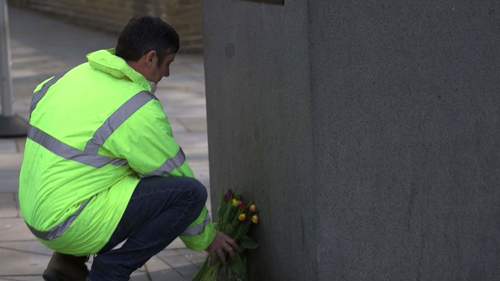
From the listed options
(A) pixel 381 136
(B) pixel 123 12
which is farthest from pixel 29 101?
A: (A) pixel 381 136

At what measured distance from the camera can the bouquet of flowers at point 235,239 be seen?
5086 millimetres

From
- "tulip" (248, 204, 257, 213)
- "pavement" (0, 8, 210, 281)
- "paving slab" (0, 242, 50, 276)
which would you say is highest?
"tulip" (248, 204, 257, 213)

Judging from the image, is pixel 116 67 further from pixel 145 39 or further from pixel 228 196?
pixel 228 196

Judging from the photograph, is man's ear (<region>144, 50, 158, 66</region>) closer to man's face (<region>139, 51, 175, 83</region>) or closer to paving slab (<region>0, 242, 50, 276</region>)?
man's face (<region>139, 51, 175, 83</region>)

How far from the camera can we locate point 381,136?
4.58 m

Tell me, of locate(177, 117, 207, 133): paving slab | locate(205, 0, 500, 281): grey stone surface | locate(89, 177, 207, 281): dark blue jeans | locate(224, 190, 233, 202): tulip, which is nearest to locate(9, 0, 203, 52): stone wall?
locate(177, 117, 207, 133): paving slab

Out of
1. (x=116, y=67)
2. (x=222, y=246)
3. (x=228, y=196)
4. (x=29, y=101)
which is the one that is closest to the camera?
(x=116, y=67)

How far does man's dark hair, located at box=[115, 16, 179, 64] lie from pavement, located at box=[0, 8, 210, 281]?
131cm

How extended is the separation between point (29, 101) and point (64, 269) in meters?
5.55

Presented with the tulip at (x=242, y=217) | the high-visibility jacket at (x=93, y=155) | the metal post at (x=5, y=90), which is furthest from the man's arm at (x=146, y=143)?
the metal post at (x=5, y=90)

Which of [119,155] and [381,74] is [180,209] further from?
[381,74]

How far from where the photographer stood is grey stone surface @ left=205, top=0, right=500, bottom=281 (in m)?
4.49

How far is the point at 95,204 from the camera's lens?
453 centimetres

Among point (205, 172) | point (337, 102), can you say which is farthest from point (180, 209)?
point (205, 172)
